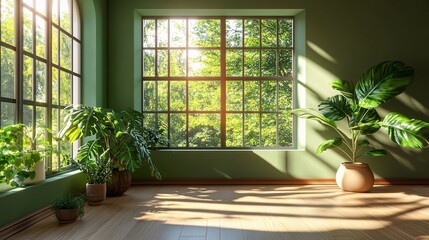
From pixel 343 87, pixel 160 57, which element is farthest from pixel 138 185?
pixel 343 87

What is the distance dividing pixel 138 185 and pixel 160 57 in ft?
6.62

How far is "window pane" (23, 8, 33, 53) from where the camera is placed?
3.38m


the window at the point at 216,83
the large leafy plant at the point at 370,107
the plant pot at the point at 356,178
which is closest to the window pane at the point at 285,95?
the window at the point at 216,83

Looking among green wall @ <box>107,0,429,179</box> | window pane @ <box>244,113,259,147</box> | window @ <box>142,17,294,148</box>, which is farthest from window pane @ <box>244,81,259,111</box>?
green wall @ <box>107,0,429,179</box>

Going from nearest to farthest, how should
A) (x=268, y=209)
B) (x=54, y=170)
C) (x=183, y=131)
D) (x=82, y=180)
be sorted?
(x=268, y=209)
(x=54, y=170)
(x=82, y=180)
(x=183, y=131)

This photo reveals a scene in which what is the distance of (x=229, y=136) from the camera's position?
5.60 meters

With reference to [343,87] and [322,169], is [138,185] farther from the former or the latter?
[343,87]

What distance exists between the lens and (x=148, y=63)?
5.62 metres

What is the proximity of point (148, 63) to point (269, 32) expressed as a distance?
199 cm

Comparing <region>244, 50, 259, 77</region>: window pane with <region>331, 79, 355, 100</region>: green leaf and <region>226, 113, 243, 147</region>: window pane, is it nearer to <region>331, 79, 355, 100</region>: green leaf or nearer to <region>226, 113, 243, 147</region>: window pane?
<region>226, 113, 243, 147</region>: window pane

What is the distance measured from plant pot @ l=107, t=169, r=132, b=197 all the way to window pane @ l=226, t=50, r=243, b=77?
231cm

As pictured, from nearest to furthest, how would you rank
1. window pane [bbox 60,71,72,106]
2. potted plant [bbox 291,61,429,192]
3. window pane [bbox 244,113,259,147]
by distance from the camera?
window pane [bbox 60,71,72,106], potted plant [bbox 291,61,429,192], window pane [bbox 244,113,259,147]

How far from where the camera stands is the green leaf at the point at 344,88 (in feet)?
15.8

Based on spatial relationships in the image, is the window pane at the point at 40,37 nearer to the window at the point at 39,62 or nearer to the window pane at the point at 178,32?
the window at the point at 39,62
